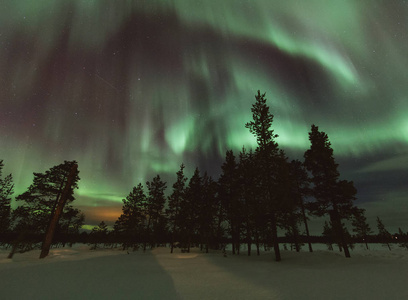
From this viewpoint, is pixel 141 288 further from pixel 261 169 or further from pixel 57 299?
pixel 261 169

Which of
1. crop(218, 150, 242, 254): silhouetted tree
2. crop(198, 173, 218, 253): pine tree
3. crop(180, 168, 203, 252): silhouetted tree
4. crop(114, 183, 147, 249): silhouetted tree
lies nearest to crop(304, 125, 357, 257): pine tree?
crop(218, 150, 242, 254): silhouetted tree

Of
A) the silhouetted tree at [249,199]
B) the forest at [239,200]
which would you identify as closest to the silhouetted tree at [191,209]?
the forest at [239,200]

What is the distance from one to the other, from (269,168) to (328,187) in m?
6.76

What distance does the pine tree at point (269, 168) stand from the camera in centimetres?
1814

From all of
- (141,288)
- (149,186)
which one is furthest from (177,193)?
(141,288)

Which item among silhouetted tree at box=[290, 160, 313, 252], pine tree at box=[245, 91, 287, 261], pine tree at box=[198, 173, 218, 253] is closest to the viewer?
pine tree at box=[245, 91, 287, 261]

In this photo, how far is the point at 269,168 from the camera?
19.4 m

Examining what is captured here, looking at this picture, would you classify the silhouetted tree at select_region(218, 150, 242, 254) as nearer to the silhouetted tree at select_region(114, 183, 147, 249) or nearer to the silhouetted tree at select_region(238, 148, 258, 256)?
the silhouetted tree at select_region(238, 148, 258, 256)

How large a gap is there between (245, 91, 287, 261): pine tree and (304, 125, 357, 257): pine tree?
4.26m

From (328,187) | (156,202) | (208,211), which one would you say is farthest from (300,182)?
(156,202)

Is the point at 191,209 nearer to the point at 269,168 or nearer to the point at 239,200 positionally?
the point at 239,200

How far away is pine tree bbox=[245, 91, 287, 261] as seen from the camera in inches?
714

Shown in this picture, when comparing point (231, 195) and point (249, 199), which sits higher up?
point (231, 195)

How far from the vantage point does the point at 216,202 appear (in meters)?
34.7
